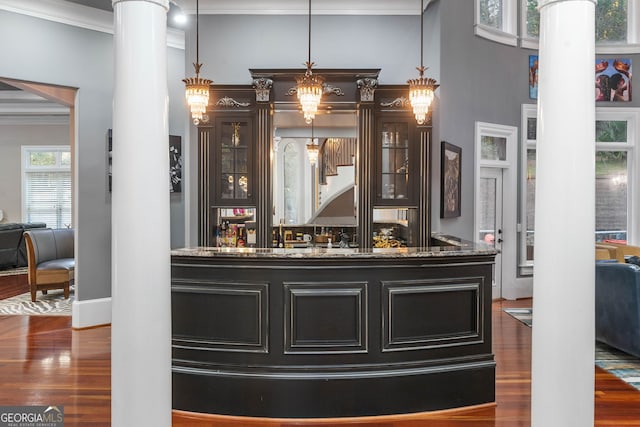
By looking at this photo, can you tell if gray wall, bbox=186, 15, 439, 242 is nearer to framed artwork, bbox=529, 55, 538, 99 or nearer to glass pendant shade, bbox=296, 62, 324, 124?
glass pendant shade, bbox=296, 62, 324, 124

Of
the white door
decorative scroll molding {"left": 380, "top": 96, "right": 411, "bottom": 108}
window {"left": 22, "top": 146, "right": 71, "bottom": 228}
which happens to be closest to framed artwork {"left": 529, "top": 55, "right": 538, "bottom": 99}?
the white door

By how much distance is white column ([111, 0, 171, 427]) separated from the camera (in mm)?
1778

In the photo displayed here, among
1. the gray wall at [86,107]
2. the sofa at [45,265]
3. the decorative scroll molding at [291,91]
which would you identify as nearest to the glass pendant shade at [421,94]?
the decorative scroll molding at [291,91]

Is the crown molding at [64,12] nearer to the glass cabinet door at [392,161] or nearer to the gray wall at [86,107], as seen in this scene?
the gray wall at [86,107]

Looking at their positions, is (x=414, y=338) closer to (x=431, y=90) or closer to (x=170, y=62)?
(x=431, y=90)

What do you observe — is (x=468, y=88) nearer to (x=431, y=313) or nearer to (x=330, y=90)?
(x=330, y=90)

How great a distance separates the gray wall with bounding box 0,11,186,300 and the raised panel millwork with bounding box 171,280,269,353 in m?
2.95

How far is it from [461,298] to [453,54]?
3852mm

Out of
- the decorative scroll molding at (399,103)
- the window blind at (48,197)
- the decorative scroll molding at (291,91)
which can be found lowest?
the window blind at (48,197)

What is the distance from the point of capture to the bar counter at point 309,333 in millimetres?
3076

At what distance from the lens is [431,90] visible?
13.8 ft

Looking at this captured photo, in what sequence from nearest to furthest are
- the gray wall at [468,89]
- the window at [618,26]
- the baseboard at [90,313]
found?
the baseboard at [90,313]
the gray wall at [468,89]
the window at [618,26]

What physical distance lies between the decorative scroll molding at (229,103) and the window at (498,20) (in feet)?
11.5

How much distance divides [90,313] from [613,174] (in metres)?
7.88
